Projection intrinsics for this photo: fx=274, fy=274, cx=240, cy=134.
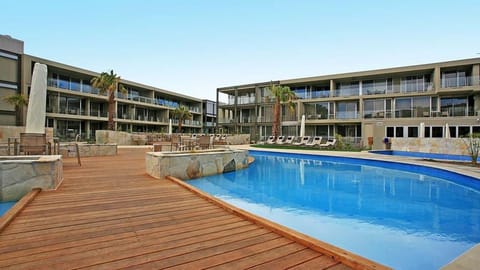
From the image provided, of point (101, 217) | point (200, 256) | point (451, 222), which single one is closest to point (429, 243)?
point (451, 222)

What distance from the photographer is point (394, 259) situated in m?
3.35

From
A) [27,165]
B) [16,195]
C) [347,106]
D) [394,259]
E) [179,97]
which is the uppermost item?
[179,97]

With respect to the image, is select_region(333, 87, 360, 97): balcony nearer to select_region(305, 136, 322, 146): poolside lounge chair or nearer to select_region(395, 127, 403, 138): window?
select_region(395, 127, 403, 138): window

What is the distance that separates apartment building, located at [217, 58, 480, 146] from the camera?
66.4ft

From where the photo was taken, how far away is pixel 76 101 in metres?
25.9

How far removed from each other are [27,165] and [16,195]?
550mm

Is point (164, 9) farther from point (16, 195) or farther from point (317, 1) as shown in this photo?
point (16, 195)

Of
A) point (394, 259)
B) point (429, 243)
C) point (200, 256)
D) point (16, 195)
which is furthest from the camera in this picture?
point (16, 195)

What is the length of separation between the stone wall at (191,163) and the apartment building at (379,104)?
1315 centimetres

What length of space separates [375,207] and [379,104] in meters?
21.8

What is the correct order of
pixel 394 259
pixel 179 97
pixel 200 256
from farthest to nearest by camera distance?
1. pixel 179 97
2. pixel 394 259
3. pixel 200 256

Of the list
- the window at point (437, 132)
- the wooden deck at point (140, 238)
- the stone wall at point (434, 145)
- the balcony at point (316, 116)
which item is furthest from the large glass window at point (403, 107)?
the wooden deck at point (140, 238)

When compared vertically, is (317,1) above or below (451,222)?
above

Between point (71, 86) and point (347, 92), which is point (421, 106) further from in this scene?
point (71, 86)
